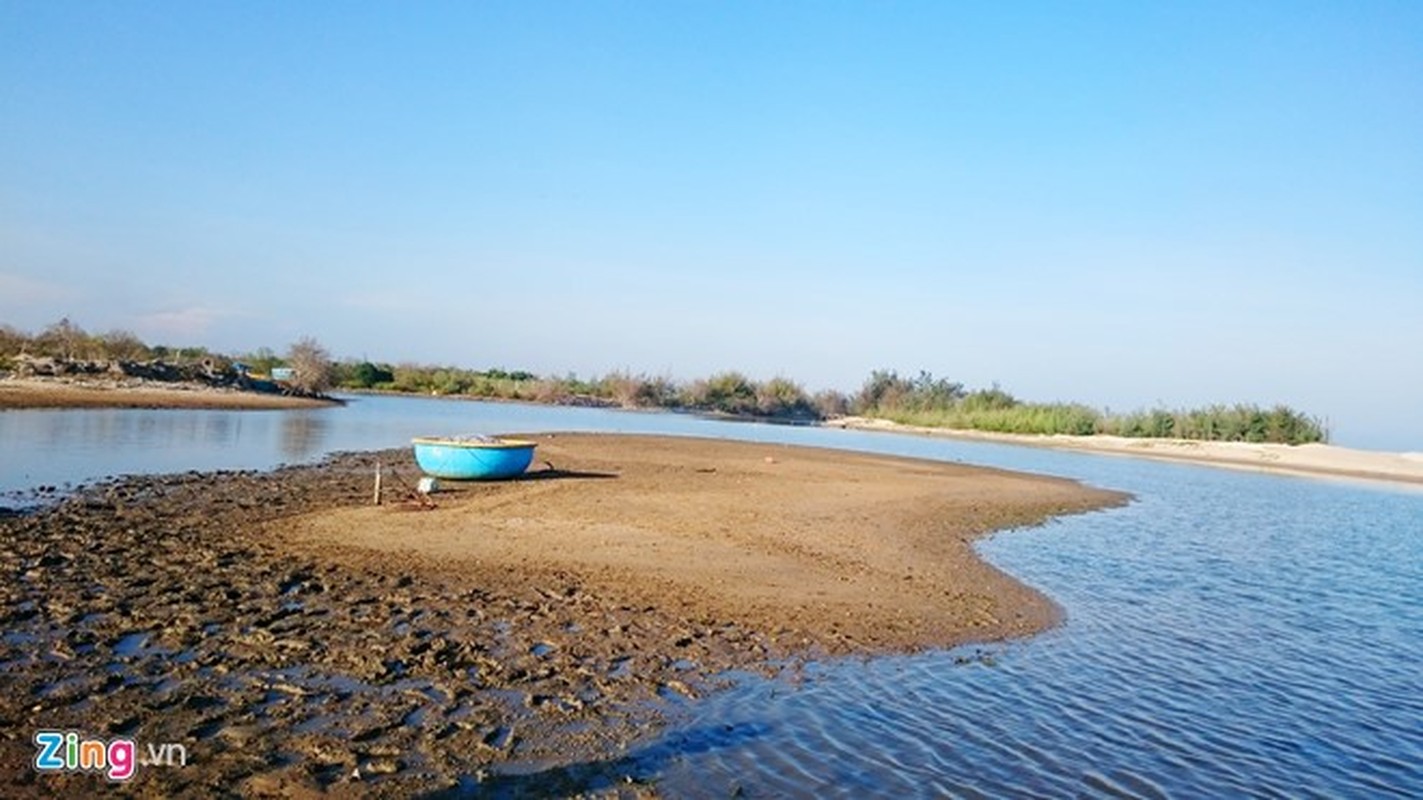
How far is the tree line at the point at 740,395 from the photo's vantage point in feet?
218

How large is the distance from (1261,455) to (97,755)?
6739cm

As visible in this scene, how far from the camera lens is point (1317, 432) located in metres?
69.1

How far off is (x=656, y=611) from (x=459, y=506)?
27.3 feet

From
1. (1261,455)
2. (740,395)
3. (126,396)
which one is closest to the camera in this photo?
(126,396)

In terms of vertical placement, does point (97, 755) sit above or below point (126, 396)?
below

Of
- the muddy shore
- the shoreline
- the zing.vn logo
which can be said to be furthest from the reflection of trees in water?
the shoreline

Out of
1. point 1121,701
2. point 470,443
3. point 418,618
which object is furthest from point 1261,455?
point 418,618

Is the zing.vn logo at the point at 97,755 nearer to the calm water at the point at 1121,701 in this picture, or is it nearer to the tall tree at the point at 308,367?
the calm water at the point at 1121,701

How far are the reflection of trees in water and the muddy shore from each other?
869cm

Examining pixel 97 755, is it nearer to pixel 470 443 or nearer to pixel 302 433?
pixel 470 443

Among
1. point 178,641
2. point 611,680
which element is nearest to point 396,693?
point 611,680

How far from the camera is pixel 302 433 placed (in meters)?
35.7

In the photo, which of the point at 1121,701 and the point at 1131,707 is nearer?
the point at 1131,707

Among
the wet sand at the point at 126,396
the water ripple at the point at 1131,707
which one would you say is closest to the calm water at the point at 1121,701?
the water ripple at the point at 1131,707
